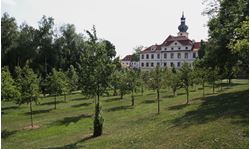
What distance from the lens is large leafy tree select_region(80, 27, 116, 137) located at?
75.4ft

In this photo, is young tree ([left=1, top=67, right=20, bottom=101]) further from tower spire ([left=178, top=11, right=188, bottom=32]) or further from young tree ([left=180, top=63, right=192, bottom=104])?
tower spire ([left=178, top=11, right=188, bottom=32])

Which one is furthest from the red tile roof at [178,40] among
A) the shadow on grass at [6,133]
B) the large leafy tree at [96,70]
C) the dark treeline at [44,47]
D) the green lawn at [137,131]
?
the large leafy tree at [96,70]

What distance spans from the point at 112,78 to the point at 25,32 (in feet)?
198

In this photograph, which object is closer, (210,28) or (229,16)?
(229,16)

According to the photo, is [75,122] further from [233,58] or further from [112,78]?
[233,58]

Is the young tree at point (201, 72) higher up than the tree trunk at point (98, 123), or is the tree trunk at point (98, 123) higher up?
the young tree at point (201, 72)

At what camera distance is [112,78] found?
81.6ft

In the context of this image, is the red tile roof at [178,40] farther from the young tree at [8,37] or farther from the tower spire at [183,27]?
the young tree at [8,37]

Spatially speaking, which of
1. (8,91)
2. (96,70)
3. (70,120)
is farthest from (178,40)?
(96,70)

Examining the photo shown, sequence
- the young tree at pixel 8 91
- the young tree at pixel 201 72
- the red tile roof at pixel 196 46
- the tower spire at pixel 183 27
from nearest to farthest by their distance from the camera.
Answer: the young tree at pixel 8 91 < the young tree at pixel 201 72 < the red tile roof at pixel 196 46 < the tower spire at pixel 183 27

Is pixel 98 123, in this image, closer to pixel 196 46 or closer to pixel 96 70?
pixel 96 70

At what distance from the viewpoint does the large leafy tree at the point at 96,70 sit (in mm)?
22969

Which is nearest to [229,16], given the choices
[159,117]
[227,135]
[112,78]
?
[159,117]

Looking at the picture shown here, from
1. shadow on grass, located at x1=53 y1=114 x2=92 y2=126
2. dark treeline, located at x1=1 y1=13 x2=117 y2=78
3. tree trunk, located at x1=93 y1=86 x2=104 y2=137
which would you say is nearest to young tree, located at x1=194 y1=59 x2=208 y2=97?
shadow on grass, located at x1=53 y1=114 x2=92 y2=126
